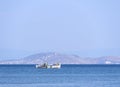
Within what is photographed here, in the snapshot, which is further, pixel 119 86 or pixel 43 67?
pixel 43 67

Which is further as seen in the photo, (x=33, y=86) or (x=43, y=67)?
(x=43, y=67)

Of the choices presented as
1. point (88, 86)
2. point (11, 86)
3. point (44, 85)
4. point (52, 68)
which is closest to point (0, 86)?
point (11, 86)

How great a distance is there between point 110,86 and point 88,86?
3.80 meters

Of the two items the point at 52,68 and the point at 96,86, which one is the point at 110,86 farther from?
the point at 52,68

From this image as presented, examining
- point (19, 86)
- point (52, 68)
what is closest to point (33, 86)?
point (19, 86)

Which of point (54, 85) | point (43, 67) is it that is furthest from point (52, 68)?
point (54, 85)

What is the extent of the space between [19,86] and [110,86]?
1325 centimetres

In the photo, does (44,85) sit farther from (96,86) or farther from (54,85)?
(96,86)

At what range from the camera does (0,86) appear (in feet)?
265

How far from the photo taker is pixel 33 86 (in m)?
80.0

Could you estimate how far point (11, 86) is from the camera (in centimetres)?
8106

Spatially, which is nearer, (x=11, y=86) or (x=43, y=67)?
(x=11, y=86)

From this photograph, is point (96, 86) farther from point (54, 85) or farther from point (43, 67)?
point (43, 67)

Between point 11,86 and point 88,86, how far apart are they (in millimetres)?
11393
